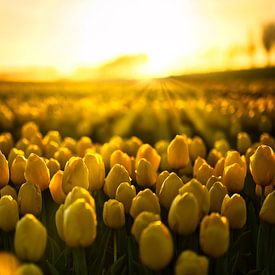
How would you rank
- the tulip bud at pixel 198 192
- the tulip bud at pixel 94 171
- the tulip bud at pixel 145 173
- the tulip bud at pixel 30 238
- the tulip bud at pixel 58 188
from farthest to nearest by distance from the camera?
the tulip bud at pixel 145 173 → the tulip bud at pixel 94 171 → the tulip bud at pixel 58 188 → the tulip bud at pixel 198 192 → the tulip bud at pixel 30 238

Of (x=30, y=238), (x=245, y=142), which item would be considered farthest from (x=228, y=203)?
(x=245, y=142)

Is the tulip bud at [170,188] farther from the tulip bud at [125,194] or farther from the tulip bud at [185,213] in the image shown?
the tulip bud at [185,213]

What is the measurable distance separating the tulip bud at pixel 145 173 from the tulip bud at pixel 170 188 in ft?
1.58

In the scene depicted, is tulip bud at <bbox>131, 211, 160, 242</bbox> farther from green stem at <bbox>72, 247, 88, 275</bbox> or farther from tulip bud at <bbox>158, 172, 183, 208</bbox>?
tulip bud at <bbox>158, 172, 183, 208</bbox>

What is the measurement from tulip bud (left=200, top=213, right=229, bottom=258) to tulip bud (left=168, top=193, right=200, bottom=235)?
8 centimetres

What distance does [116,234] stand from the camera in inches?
111

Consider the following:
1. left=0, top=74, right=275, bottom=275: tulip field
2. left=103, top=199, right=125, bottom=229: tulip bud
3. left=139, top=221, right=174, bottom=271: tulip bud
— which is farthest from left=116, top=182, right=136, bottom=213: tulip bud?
left=139, top=221, right=174, bottom=271: tulip bud

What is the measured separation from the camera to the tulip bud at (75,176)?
280 cm

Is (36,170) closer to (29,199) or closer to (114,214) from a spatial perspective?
(29,199)

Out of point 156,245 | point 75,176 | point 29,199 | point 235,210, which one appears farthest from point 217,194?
point 29,199

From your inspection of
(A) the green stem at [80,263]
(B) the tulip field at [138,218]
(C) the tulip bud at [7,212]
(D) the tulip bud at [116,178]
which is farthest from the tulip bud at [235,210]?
(C) the tulip bud at [7,212]

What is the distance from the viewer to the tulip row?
2.18 metres

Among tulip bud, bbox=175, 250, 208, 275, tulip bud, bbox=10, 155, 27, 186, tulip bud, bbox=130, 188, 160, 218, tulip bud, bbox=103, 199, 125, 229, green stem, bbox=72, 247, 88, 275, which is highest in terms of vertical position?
tulip bud, bbox=10, 155, 27, 186

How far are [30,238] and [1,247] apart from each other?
2.82 feet
